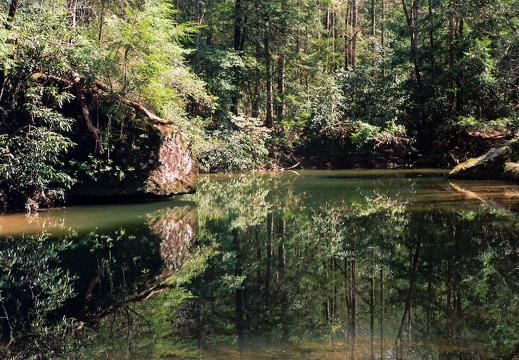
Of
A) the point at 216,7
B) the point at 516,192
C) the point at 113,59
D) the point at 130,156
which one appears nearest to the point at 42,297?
the point at 130,156

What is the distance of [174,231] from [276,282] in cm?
373

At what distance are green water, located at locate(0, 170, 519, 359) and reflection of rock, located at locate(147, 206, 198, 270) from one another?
3 cm

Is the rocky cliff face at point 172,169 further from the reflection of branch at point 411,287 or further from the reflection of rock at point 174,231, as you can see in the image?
the reflection of branch at point 411,287

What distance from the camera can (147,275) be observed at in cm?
573

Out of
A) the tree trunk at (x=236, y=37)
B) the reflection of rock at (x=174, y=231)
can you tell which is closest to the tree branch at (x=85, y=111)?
the reflection of rock at (x=174, y=231)

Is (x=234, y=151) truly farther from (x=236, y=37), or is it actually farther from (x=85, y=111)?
(x=85, y=111)

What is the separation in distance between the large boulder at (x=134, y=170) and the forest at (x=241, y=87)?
0.31 feet

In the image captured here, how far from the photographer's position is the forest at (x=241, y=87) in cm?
1191

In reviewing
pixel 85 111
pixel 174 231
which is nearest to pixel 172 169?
pixel 85 111

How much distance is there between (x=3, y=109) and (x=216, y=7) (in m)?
18.6

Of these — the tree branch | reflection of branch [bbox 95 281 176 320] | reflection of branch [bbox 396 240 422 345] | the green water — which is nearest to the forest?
the tree branch

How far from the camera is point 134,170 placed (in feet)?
43.1

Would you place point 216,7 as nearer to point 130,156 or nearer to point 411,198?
point 130,156

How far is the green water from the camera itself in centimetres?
366
